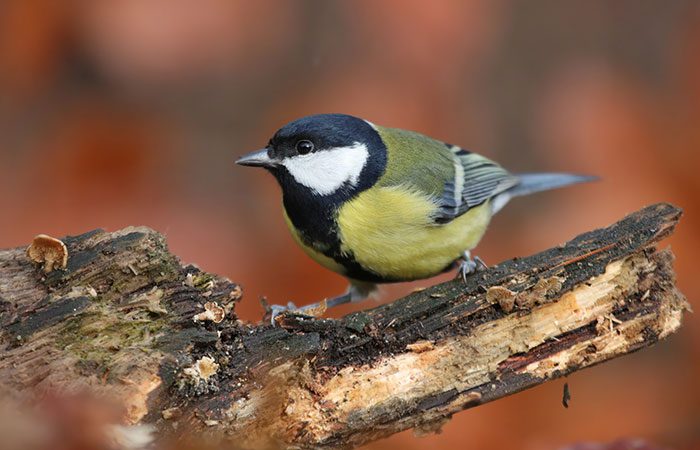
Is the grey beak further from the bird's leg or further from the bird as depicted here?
the bird's leg

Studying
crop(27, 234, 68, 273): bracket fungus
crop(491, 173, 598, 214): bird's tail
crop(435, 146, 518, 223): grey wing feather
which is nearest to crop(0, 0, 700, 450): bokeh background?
crop(491, 173, 598, 214): bird's tail

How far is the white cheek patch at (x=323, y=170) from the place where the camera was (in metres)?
2.73

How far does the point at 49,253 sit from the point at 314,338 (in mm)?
688

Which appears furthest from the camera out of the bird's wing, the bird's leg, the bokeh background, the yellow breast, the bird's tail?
the bokeh background

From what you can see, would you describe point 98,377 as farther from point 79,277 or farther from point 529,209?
point 529,209

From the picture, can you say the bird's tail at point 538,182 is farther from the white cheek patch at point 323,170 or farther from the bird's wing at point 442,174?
the white cheek patch at point 323,170

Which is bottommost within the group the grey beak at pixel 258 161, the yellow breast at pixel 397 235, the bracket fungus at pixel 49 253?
the yellow breast at pixel 397 235

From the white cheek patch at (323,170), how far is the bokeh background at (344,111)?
3.73 ft

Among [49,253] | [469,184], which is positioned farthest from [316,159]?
[49,253]

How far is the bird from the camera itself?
2691mm

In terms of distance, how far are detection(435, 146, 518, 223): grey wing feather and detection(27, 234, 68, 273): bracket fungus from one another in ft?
4.38

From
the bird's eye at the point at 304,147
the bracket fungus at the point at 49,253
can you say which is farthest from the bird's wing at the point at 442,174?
the bracket fungus at the point at 49,253

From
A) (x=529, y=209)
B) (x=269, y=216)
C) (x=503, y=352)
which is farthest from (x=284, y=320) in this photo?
(x=529, y=209)

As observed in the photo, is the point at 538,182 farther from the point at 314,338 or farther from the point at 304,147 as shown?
the point at 314,338
